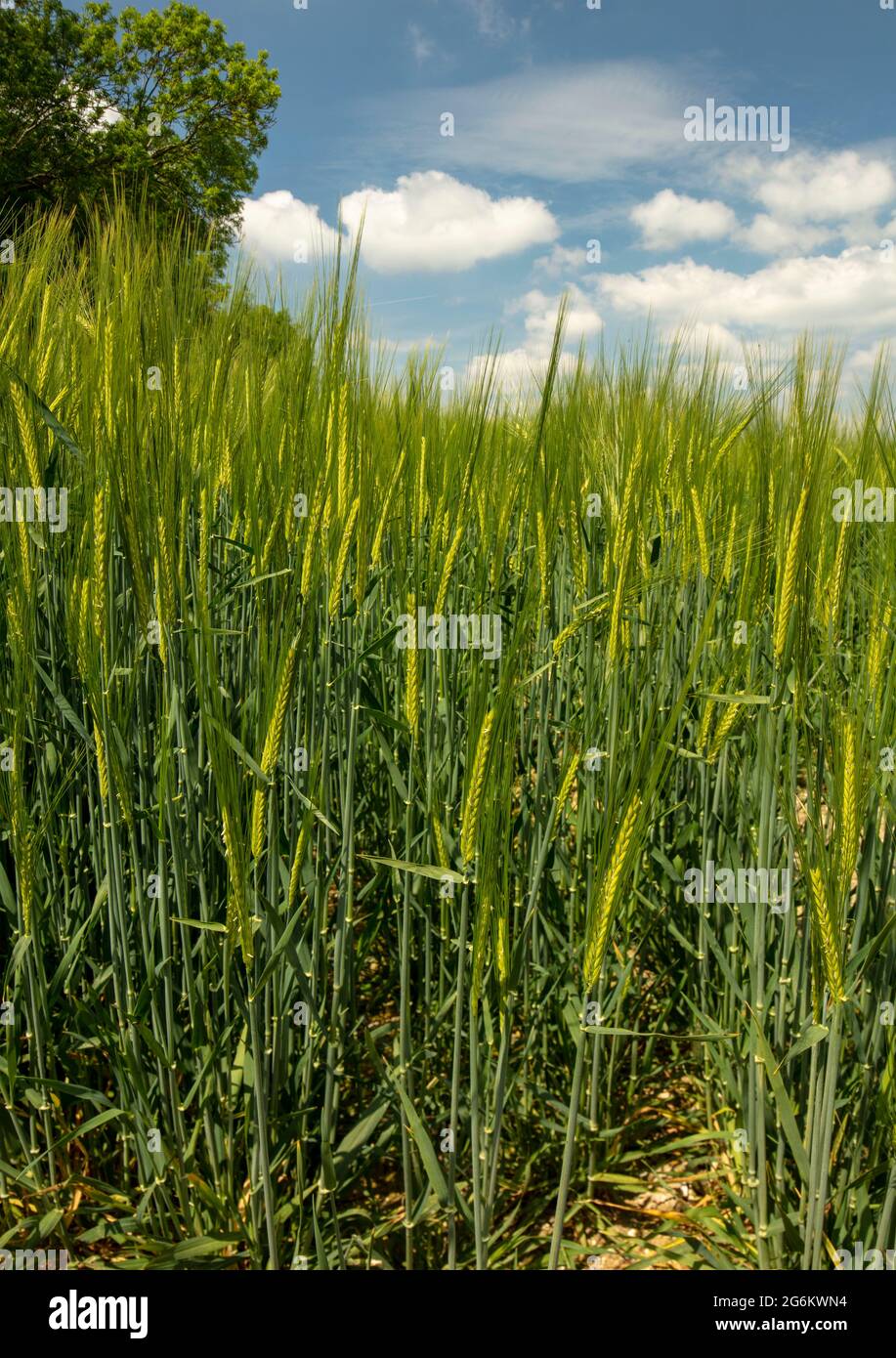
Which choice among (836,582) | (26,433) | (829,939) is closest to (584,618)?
(836,582)

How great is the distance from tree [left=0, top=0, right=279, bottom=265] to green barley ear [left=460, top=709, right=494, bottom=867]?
39.8ft

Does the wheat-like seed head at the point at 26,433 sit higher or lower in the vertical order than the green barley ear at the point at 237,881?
higher

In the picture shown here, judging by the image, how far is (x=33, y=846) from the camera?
1.26 metres

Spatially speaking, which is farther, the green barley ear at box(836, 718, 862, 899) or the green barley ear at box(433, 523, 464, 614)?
the green barley ear at box(433, 523, 464, 614)

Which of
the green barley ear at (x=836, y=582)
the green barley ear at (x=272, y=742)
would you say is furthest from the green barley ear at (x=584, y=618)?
the green barley ear at (x=272, y=742)

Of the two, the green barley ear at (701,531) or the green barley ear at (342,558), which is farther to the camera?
the green barley ear at (701,531)

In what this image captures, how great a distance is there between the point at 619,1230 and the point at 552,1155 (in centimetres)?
16

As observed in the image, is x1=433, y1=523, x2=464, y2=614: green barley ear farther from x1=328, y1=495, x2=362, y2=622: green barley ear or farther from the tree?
the tree

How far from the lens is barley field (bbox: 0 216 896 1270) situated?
43.1 inches

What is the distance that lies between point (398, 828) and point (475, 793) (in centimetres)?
66

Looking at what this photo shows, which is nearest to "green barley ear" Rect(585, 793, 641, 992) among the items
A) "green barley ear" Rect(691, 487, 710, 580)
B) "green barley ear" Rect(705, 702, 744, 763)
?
"green barley ear" Rect(705, 702, 744, 763)

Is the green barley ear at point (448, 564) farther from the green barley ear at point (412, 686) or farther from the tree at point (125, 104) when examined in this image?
the tree at point (125, 104)

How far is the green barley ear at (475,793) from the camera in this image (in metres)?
0.98

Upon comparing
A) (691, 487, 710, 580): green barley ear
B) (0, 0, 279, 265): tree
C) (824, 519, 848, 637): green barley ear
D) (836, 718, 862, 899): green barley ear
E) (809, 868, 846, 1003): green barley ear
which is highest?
(0, 0, 279, 265): tree
